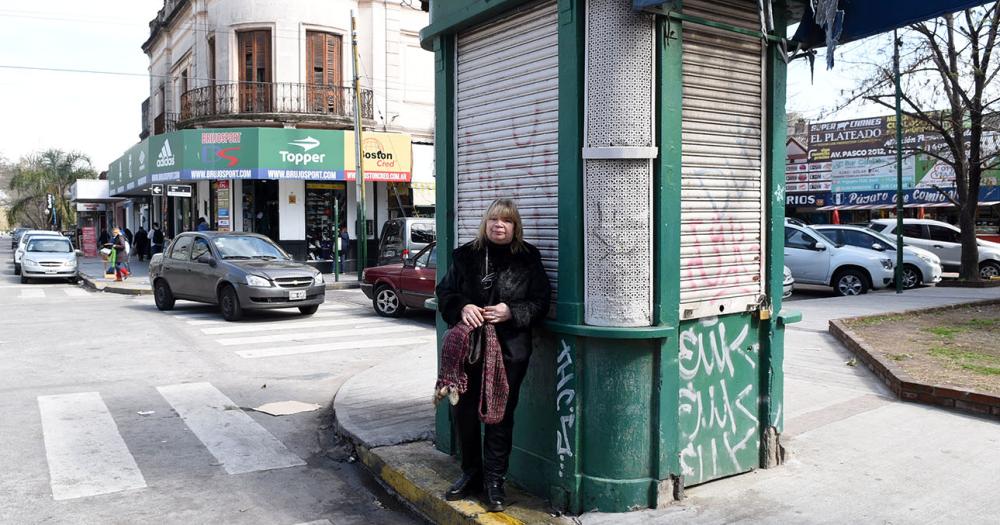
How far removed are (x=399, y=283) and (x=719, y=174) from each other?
9.97 metres

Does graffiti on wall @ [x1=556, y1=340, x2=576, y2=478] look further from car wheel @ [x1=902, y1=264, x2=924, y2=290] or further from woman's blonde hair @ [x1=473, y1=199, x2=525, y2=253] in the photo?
car wheel @ [x1=902, y1=264, x2=924, y2=290]

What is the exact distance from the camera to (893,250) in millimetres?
18891

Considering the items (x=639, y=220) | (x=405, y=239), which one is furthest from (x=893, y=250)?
(x=639, y=220)

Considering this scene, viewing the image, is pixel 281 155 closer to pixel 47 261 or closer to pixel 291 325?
pixel 47 261

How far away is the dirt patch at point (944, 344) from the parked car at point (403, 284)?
6854 millimetres

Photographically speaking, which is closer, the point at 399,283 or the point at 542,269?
the point at 542,269

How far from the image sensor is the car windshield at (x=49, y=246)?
26281 millimetres

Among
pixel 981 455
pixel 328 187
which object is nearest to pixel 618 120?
pixel 981 455

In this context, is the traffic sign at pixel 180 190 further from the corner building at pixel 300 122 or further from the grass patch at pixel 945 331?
the grass patch at pixel 945 331

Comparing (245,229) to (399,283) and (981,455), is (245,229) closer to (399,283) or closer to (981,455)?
(399,283)

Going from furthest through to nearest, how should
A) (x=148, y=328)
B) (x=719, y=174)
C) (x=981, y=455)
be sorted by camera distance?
1. (x=148, y=328)
2. (x=981, y=455)
3. (x=719, y=174)

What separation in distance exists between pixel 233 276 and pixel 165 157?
13.1 meters

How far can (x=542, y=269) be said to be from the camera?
15.0 feet

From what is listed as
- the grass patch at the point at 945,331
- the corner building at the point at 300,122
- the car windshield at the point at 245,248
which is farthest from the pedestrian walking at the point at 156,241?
the grass patch at the point at 945,331
